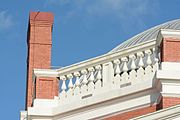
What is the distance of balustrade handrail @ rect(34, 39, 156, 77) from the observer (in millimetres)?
17094

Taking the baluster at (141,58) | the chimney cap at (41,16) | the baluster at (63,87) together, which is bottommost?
the baluster at (63,87)

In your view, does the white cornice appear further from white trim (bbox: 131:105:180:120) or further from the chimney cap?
the chimney cap

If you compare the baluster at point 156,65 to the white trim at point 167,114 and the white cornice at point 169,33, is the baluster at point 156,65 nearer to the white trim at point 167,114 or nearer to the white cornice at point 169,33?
the white cornice at point 169,33

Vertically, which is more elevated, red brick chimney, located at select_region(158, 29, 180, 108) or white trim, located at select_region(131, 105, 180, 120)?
red brick chimney, located at select_region(158, 29, 180, 108)

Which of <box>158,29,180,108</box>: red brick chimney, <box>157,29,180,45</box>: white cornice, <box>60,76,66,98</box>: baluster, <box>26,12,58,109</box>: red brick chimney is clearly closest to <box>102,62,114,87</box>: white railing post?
<box>60,76,66,98</box>: baluster

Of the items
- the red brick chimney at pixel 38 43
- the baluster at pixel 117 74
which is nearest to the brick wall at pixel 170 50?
the baluster at pixel 117 74

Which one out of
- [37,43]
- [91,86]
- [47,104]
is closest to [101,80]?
[91,86]

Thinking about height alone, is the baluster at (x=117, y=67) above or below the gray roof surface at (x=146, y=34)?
below

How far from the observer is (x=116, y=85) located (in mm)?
16906

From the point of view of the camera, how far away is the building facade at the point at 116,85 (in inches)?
627

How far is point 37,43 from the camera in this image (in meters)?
19.9

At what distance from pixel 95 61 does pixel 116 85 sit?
849mm

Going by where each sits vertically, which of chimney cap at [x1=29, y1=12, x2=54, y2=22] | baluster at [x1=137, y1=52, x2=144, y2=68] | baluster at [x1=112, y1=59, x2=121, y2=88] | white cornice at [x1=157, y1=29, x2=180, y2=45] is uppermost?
chimney cap at [x1=29, y1=12, x2=54, y2=22]

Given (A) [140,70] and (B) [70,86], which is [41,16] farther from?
(A) [140,70]
